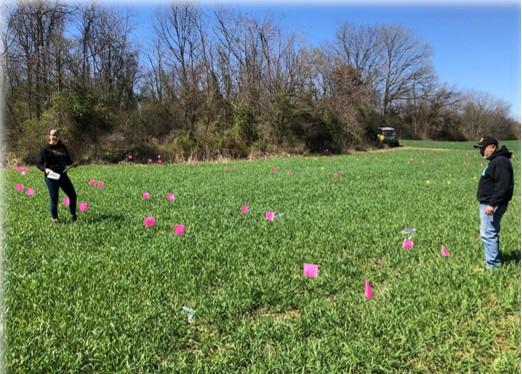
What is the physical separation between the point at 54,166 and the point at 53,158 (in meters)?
0.10

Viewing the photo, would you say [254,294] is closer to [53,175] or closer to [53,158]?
[53,175]

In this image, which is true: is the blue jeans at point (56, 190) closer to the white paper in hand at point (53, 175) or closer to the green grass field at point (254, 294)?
the white paper in hand at point (53, 175)

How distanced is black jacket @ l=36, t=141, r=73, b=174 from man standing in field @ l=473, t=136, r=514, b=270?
16.0 ft

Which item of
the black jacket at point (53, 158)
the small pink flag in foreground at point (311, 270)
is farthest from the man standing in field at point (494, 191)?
the black jacket at point (53, 158)

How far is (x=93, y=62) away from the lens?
21.5 metres

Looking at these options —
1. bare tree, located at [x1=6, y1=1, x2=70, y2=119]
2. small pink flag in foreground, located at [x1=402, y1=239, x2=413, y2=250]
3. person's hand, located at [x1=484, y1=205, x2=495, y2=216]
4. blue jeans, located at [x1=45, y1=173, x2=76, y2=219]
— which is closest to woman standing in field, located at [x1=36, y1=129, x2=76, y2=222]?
blue jeans, located at [x1=45, y1=173, x2=76, y2=219]

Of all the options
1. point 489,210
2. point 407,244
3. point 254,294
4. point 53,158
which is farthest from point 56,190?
point 489,210

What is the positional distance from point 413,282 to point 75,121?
15854mm

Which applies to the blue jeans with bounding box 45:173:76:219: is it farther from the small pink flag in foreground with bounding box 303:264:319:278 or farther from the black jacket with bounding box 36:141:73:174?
the small pink flag in foreground with bounding box 303:264:319:278

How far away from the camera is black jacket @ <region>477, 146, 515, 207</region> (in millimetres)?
3094

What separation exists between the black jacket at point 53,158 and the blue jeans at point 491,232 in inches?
193

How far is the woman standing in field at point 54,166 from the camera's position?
4605 mm

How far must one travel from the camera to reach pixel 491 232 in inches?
129

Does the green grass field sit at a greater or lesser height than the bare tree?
lesser
